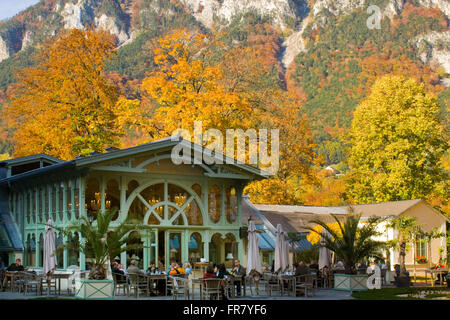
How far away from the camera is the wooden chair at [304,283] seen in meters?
22.3

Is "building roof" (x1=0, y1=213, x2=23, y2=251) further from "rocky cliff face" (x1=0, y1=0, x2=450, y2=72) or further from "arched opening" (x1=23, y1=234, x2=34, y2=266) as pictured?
"rocky cliff face" (x1=0, y1=0, x2=450, y2=72)

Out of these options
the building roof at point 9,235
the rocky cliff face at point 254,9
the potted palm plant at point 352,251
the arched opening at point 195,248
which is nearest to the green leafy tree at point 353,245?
the potted palm plant at point 352,251

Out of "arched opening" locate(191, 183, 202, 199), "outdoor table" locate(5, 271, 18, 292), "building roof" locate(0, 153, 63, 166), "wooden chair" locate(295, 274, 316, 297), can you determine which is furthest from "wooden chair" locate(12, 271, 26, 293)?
"building roof" locate(0, 153, 63, 166)

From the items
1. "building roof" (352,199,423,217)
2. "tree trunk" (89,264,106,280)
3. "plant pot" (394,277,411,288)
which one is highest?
"building roof" (352,199,423,217)

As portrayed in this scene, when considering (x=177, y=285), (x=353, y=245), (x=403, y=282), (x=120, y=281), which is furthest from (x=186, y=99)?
(x=177, y=285)

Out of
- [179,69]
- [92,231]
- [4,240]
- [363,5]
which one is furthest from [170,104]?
[363,5]

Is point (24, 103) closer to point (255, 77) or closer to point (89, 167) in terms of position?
point (255, 77)

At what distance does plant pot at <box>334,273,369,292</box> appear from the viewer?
23734 millimetres

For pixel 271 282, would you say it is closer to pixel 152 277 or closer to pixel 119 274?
pixel 152 277

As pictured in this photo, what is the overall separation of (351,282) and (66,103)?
24051mm

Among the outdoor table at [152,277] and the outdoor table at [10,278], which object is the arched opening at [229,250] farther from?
the outdoor table at [10,278]

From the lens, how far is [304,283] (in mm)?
22562

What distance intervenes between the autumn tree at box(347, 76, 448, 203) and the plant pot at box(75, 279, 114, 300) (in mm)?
27141
